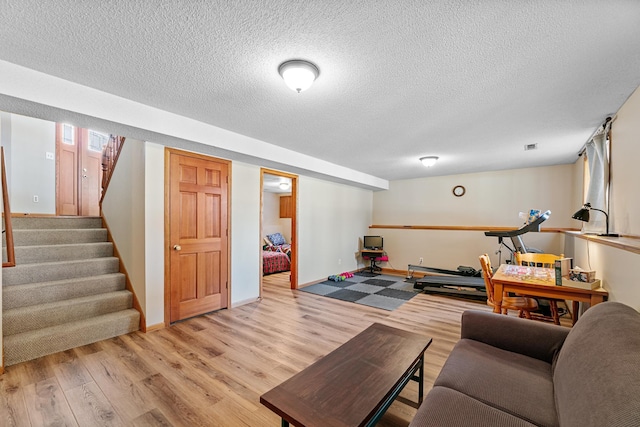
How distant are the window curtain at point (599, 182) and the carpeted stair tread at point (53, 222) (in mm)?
6659

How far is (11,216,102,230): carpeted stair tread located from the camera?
3666mm

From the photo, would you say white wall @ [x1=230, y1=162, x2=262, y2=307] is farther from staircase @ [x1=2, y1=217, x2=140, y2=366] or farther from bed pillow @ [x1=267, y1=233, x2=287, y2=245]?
bed pillow @ [x1=267, y1=233, x2=287, y2=245]

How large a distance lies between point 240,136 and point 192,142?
61 centimetres

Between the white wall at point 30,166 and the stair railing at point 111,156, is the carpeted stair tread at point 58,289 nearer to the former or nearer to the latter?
the stair railing at point 111,156

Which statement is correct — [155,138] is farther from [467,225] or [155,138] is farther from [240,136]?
[467,225]

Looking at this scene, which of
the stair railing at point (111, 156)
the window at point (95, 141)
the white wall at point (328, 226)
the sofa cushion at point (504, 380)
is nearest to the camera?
the sofa cushion at point (504, 380)

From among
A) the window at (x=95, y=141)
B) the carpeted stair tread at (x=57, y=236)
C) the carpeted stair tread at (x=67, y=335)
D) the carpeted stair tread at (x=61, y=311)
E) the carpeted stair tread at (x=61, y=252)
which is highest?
the window at (x=95, y=141)

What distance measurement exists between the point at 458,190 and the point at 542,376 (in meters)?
5.01

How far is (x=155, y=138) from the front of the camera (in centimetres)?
286

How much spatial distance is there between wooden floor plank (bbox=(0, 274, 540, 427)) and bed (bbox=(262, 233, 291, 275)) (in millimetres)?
2577

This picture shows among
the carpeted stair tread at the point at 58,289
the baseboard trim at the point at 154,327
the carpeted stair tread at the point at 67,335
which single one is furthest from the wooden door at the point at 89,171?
the baseboard trim at the point at 154,327

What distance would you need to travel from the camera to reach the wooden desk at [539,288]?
2.17m

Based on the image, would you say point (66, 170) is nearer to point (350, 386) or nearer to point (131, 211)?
point (131, 211)

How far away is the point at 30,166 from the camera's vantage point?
463 cm
